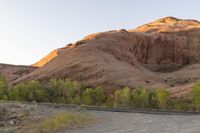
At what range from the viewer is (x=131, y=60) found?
410ft

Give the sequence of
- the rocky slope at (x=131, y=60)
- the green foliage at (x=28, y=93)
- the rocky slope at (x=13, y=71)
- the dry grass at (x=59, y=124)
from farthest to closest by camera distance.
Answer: the rocky slope at (x=13, y=71), the rocky slope at (x=131, y=60), the green foliage at (x=28, y=93), the dry grass at (x=59, y=124)

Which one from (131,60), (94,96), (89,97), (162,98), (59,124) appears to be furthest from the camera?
(131,60)

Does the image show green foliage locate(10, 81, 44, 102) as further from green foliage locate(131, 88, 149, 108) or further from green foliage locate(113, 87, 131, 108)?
green foliage locate(131, 88, 149, 108)

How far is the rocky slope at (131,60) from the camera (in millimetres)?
100875

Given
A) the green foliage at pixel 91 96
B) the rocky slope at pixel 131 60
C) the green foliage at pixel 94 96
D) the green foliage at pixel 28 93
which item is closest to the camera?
the green foliage at pixel 91 96

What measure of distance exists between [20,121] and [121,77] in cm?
7610

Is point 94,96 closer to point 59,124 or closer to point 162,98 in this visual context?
point 162,98

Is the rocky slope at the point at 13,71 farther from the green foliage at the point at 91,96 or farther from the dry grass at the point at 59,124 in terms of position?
the dry grass at the point at 59,124

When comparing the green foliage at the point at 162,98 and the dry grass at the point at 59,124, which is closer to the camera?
the dry grass at the point at 59,124

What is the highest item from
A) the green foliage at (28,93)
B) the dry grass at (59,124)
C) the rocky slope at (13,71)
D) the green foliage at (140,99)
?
the rocky slope at (13,71)

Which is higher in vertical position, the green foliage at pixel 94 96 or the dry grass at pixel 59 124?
the green foliage at pixel 94 96

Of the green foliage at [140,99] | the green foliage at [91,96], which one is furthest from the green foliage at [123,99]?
the green foliage at [140,99]

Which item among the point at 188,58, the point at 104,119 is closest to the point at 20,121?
the point at 104,119

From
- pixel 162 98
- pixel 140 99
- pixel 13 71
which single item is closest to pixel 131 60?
pixel 13 71
